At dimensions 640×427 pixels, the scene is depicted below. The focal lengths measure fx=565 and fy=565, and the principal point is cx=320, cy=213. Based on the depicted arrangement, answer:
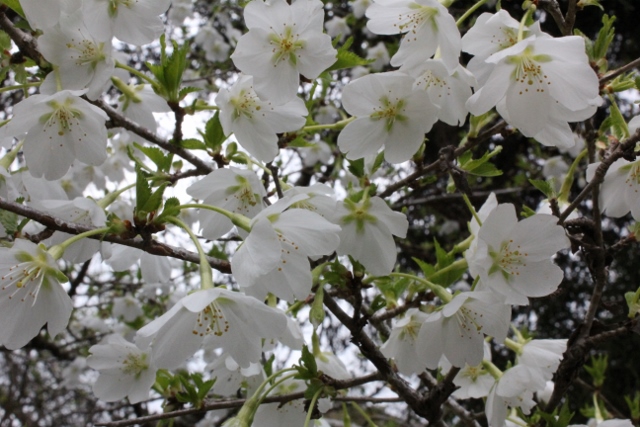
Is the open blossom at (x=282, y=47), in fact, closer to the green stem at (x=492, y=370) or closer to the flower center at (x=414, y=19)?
the flower center at (x=414, y=19)

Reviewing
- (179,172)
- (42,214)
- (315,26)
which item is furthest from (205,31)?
(42,214)

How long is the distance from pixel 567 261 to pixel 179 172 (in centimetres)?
502

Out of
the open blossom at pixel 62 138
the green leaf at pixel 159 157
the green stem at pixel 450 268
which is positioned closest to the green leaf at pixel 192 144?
the green leaf at pixel 159 157

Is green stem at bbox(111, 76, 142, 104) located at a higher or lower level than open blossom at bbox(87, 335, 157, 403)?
higher

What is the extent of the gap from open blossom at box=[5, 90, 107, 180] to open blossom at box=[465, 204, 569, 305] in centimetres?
109

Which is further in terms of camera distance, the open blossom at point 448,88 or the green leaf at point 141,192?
the open blossom at point 448,88

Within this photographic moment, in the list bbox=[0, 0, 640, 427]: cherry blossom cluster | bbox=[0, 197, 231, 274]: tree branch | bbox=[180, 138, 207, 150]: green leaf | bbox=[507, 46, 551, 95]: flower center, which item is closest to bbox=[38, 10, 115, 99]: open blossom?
bbox=[0, 0, 640, 427]: cherry blossom cluster

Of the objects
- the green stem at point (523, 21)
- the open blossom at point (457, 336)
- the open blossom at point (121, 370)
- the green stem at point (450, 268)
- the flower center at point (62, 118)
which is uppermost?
the green stem at point (523, 21)

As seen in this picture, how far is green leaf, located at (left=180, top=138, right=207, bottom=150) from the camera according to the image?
73.8 inches

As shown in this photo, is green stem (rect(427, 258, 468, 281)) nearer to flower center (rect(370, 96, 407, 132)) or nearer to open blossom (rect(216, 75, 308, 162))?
flower center (rect(370, 96, 407, 132))

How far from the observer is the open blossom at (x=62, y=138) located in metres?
1.60

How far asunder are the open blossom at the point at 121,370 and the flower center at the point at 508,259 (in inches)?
47.1

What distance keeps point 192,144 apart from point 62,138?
405 mm

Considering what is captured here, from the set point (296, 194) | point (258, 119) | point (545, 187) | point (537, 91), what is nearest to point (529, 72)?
point (537, 91)
